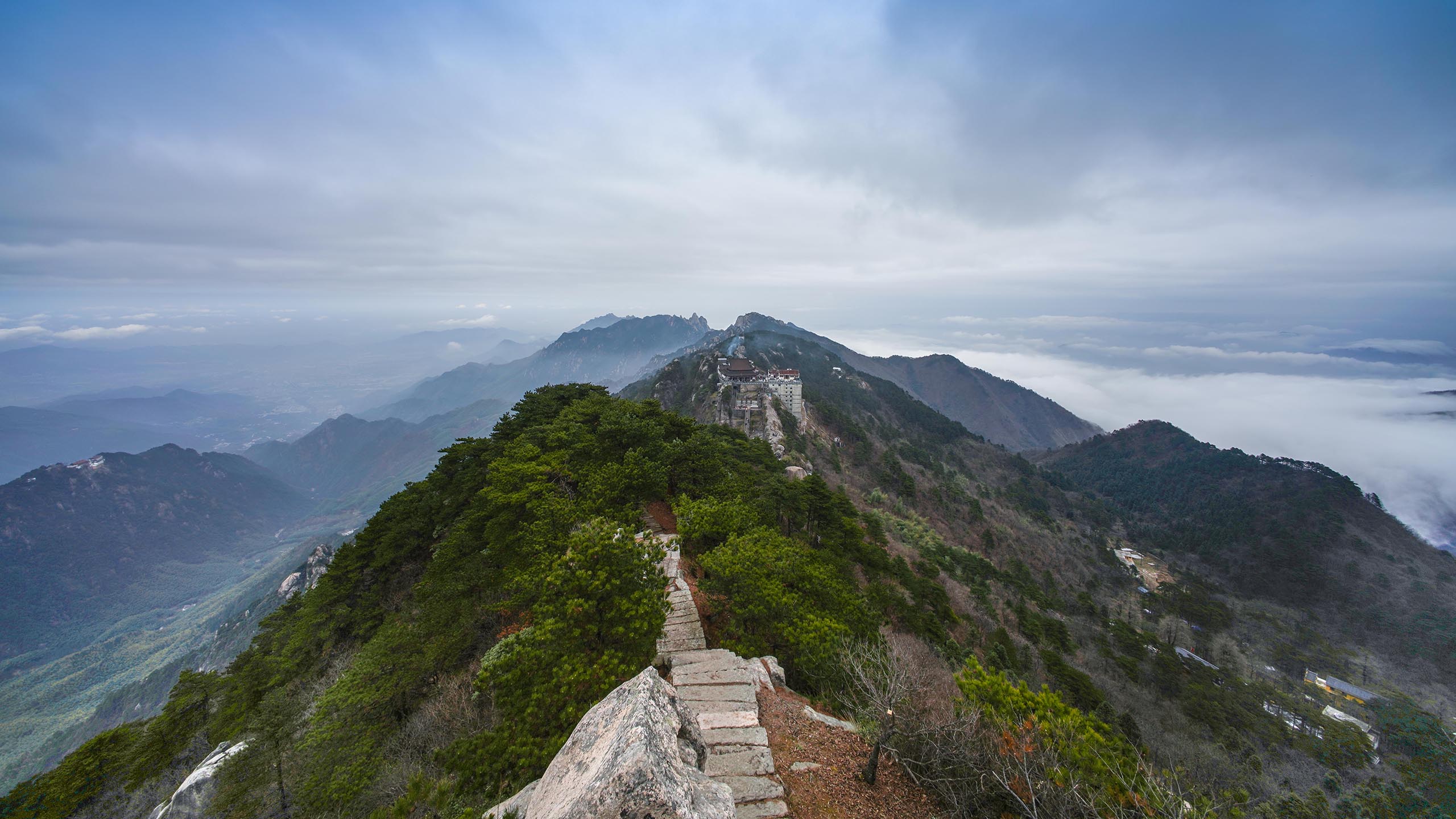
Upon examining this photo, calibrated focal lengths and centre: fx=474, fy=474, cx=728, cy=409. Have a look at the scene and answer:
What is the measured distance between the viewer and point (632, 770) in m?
5.91

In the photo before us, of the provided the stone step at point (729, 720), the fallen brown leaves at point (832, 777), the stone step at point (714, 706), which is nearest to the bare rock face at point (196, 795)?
the stone step at point (714, 706)

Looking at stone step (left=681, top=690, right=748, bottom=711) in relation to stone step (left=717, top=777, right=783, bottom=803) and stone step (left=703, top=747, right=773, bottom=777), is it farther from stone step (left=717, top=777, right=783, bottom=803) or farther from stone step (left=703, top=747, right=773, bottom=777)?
stone step (left=717, top=777, right=783, bottom=803)

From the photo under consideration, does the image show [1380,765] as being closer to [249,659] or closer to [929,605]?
[929,605]

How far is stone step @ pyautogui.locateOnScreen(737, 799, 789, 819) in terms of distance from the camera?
833 cm

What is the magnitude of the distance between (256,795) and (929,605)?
1257 inches

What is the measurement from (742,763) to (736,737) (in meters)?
0.65

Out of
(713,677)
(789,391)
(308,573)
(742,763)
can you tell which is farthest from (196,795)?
(789,391)

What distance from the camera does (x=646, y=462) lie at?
67.5 ft

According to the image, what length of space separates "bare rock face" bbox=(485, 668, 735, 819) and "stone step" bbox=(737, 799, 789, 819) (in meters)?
1.83

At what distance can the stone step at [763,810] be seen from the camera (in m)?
8.33

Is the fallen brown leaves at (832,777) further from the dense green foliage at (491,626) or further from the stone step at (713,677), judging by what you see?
the dense green foliage at (491,626)

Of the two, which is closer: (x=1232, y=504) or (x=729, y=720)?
(x=729, y=720)

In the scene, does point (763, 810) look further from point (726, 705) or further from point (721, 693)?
point (721, 693)

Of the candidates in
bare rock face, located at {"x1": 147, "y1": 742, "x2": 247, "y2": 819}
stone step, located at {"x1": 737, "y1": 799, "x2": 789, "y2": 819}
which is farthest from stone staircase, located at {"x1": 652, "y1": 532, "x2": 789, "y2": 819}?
bare rock face, located at {"x1": 147, "y1": 742, "x2": 247, "y2": 819}
